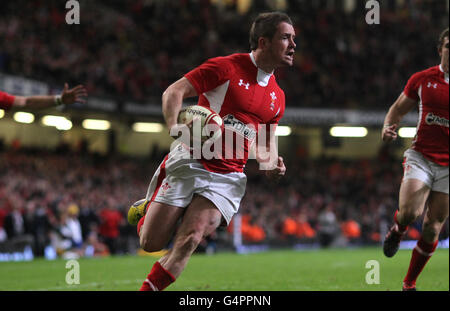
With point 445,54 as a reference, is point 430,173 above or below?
below

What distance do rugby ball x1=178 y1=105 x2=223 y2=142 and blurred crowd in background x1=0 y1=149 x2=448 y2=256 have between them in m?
14.3

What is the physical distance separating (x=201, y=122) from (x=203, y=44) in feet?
82.3

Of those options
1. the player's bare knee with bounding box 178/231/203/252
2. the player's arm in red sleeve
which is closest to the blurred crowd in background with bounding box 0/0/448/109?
the player's arm in red sleeve

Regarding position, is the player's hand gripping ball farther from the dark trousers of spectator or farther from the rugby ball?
the dark trousers of spectator

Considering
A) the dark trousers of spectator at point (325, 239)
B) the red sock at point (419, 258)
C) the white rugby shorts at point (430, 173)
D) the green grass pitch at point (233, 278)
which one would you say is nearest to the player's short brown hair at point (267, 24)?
the white rugby shorts at point (430, 173)

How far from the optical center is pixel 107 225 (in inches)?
782

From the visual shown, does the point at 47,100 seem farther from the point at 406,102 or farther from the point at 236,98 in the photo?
the point at 406,102

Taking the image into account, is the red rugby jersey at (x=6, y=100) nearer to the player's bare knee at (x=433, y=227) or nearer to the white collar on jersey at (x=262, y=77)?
the white collar on jersey at (x=262, y=77)

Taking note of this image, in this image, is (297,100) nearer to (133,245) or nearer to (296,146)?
(296,146)

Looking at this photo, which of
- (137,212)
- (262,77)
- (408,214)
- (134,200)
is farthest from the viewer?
(134,200)

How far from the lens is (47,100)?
635 centimetres

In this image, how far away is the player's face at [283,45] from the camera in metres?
5.38

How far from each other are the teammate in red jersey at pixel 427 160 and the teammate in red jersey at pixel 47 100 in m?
3.22

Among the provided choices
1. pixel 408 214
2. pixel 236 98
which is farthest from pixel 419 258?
pixel 236 98
